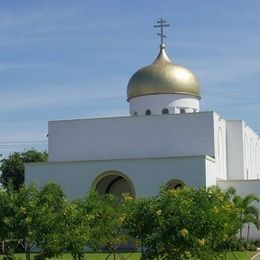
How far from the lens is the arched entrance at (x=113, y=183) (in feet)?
137

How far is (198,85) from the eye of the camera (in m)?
46.8

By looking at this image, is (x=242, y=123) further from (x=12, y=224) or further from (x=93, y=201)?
(x=12, y=224)

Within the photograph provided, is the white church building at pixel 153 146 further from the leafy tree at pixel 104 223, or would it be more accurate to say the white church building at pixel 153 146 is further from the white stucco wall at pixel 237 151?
the leafy tree at pixel 104 223

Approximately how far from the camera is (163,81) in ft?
148

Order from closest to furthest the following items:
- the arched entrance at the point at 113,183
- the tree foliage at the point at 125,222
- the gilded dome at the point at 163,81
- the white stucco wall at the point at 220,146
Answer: the tree foliage at the point at 125,222, the arched entrance at the point at 113,183, the white stucco wall at the point at 220,146, the gilded dome at the point at 163,81

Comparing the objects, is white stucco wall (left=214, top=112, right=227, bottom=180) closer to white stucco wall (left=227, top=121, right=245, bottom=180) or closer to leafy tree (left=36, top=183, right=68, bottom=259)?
white stucco wall (left=227, top=121, right=245, bottom=180)

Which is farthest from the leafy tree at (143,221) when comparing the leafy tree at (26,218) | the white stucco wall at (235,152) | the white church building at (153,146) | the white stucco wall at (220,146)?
the white stucco wall at (235,152)

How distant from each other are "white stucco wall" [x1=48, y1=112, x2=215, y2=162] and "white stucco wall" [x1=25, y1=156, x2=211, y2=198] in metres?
2.75

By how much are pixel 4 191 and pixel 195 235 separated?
27.2ft

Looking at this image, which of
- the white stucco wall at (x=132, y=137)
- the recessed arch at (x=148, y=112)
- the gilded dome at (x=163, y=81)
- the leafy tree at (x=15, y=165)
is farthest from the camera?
the leafy tree at (x=15, y=165)

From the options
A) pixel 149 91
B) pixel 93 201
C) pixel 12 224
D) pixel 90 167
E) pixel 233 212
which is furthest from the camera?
pixel 149 91

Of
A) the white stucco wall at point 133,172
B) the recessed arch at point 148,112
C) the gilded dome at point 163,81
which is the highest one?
the gilded dome at point 163,81

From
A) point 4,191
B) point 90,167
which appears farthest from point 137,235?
point 90,167

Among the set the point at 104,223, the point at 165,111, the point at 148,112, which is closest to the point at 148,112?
the point at 148,112
